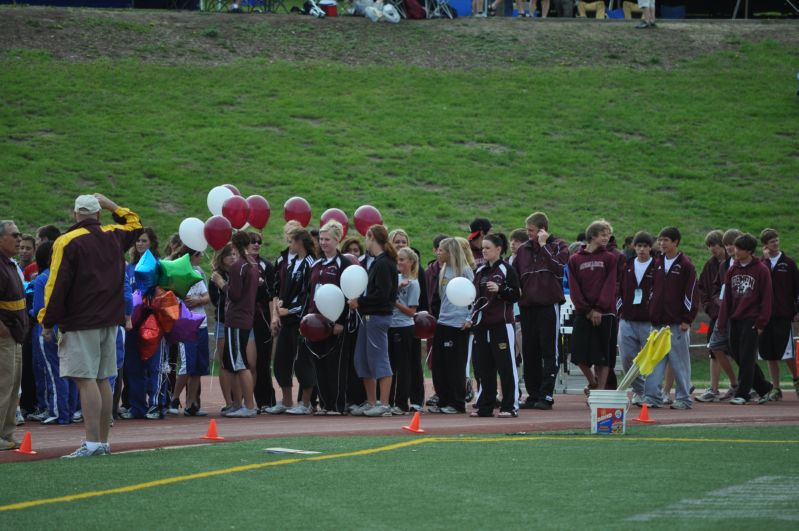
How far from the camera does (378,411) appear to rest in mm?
14469

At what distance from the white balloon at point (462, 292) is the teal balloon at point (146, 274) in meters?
3.38

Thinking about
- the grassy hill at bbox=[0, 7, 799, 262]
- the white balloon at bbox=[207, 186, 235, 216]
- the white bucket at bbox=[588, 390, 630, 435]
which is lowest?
the white bucket at bbox=[588, 390, 630, 435]

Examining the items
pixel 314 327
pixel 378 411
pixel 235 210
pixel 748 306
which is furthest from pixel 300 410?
pixel 748 306

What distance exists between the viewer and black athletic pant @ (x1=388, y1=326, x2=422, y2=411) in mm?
14953

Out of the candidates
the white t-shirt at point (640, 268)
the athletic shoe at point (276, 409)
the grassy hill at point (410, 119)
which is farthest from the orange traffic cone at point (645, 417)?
the grassy hill at point (410, 119)

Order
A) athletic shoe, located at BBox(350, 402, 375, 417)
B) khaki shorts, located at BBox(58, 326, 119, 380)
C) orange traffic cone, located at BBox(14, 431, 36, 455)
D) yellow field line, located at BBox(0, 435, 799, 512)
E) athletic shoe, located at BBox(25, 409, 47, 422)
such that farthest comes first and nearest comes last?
athletic shoe, located at BBox(350, 402, 375, 417)
athletic shoe, located at BBox(25, 409, 47, 422)
orange traffic cone, located at BBox(14, 431, 36, 455)
khaki shorts, located at BBox(58, 326, 119, 380)
yellow field line, located at BBox(0, 435, 799, 512)

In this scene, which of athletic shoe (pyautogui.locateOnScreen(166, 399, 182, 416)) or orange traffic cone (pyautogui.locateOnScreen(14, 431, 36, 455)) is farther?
athletic shoe (pyautogui.locateOnScreen(166, 399, 182, 416))

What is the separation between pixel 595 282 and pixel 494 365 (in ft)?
7.03

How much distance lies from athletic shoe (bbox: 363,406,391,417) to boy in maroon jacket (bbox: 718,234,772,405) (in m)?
4.63

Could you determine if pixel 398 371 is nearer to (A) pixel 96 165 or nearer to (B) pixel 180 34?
(A) pixel 96 165

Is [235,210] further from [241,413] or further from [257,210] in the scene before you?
[241,413]

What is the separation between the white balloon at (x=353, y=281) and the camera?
14102 millimetres

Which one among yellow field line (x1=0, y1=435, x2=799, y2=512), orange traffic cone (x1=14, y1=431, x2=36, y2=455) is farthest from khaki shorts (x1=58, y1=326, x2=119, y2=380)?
yellow field line (x1=0, y1=435, x2=799, y2=512)

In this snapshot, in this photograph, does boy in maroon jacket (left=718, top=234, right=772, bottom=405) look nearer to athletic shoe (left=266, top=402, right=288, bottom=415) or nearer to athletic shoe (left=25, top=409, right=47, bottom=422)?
athletic shoe (left=266, top=402, right=288, bottom=415)
